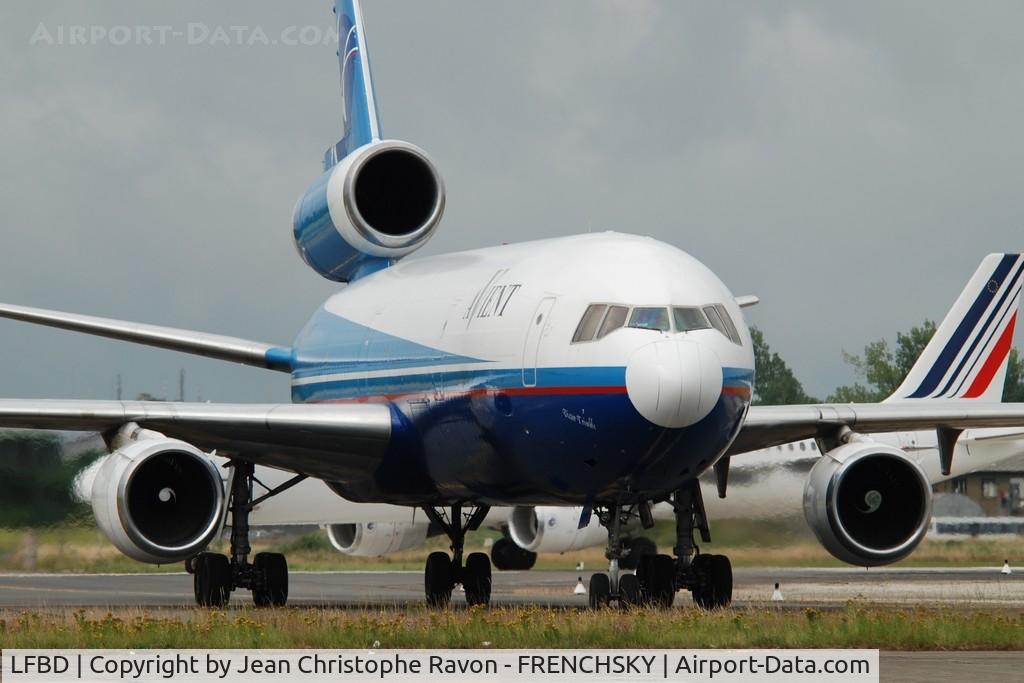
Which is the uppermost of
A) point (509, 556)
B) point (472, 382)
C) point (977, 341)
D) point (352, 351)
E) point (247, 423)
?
point (977, 341)

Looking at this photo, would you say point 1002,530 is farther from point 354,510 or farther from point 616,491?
point 616,491

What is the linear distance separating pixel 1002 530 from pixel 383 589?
22.1 meters

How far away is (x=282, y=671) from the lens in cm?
1211

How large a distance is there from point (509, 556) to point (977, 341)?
434 inches

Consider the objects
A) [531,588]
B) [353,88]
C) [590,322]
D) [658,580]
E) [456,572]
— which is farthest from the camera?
[531,588]

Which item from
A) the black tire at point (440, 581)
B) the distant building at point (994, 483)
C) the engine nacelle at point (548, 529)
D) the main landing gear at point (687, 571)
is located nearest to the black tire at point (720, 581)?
the main landing gear at point (687, 571)

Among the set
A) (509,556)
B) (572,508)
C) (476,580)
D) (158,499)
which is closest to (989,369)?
(572,508)

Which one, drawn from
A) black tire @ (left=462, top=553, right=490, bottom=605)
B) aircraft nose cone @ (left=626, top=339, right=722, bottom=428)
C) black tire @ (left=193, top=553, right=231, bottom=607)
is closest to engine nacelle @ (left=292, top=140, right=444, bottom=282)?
black tire @ (left=462, top=553, right=490, bottom=605)

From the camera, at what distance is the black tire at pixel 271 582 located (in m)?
22.7

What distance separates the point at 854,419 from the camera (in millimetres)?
20703

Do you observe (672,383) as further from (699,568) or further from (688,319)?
(699,568)

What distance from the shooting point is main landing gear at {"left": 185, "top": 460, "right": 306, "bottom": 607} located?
22.1 m

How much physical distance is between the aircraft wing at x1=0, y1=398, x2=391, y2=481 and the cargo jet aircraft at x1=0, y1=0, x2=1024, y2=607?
0.10ft

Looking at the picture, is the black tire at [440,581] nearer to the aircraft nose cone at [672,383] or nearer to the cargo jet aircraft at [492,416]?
the cargo jet aircraft at [492,416]
